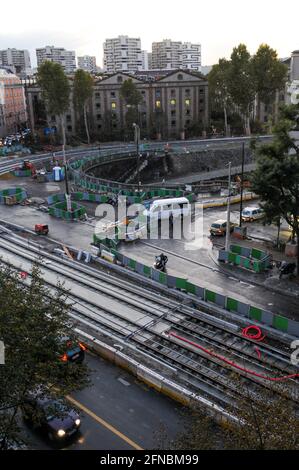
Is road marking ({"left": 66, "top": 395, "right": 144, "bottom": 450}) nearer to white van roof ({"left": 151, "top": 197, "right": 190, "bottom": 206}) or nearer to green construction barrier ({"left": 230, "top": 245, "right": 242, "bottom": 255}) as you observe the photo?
green construction barrier ({"left": 230, "top": 245, "right": 242, "bottom": 255})

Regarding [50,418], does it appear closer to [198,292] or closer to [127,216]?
[198,292]

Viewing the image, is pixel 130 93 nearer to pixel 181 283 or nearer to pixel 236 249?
pixel 236 249

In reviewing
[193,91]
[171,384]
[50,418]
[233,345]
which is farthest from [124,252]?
[193,91]

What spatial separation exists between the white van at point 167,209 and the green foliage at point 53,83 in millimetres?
48866

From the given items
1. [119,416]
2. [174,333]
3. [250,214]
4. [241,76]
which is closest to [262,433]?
[119,416]

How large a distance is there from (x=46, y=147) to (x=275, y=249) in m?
57.8

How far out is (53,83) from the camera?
3172 inches

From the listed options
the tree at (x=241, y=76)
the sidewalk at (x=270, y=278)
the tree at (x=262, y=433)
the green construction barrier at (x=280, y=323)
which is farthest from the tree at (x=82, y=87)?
the tree at (x=262, y=433)

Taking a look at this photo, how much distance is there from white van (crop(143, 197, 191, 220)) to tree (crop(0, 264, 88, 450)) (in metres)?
26.0

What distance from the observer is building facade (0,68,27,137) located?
10394 centimetres

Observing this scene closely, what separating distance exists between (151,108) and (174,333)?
7741 cm

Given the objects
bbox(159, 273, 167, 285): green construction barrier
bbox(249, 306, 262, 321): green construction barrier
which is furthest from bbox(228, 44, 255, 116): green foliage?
bbox(249, 306, 262, 321): green construction barrier
